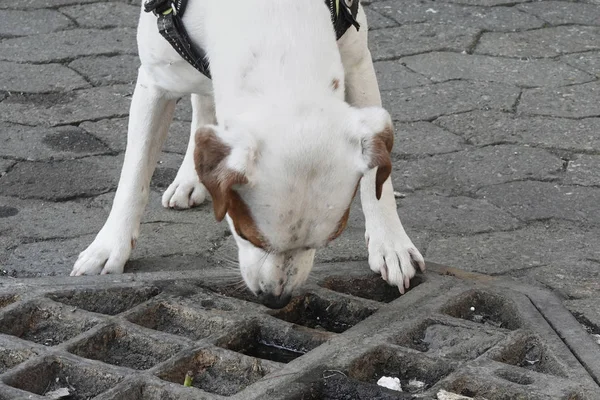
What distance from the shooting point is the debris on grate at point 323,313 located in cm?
313

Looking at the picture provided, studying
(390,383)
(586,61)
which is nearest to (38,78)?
(586,61)

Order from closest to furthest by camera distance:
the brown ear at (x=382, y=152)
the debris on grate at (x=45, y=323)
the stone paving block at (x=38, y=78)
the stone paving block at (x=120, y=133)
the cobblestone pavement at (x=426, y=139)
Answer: the brown ear at (x=382, y=152) < the debris on grate at (x=45, y=323) < the cobblestone pavement at (x=426, y=139) < the stone paving block at (x=120, y=133) < the stone paving block at (x=38, y=78)

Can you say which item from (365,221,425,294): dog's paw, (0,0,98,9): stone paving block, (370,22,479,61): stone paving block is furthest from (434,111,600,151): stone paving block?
(0,0,98,9): stone paving block

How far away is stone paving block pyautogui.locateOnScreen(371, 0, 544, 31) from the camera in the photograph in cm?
607

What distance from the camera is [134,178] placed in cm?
360

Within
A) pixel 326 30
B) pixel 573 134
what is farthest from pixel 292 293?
pixel 573 134

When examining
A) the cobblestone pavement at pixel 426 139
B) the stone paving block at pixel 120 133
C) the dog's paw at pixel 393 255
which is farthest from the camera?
the stone paving block at pixel 120 133

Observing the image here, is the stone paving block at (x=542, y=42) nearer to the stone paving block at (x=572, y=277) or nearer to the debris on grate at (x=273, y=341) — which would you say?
the stone paving block at (x=572, y=277)

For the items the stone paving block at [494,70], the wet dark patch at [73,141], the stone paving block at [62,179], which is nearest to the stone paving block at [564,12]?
the stone paving block at [494,70]

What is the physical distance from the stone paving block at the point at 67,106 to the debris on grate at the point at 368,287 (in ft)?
6.08

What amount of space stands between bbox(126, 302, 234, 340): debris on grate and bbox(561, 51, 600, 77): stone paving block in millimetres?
2983

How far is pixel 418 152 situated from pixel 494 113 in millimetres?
579

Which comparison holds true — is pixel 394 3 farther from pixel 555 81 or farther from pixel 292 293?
pixel 292 293

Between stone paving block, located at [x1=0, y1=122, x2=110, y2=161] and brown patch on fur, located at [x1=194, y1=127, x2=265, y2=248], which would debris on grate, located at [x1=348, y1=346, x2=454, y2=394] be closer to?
brown patch on fur, located at [x1=194, y1=127, x2=265, y2=248]
